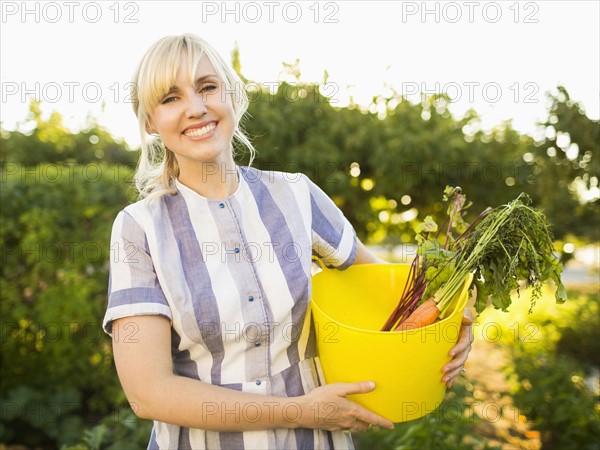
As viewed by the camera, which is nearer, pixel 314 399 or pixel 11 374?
pixel 314 399

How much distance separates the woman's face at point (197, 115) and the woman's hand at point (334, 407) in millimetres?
636

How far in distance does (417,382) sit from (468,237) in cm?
43

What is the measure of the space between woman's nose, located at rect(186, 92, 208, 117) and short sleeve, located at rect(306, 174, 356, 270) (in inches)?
14.8

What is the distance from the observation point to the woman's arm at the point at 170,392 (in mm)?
1211

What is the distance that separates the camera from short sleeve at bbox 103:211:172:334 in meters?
1.23

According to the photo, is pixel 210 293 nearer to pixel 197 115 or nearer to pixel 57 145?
pixel 197 115

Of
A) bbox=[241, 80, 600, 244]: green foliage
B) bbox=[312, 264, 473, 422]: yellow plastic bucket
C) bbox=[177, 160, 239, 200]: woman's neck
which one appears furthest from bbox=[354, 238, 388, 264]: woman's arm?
bbox=[241, 80, 600, 244]: green foliage

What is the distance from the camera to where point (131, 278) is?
49.8 inches

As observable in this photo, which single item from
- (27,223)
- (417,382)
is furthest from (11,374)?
(417,382)

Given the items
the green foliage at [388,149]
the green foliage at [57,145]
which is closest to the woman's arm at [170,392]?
the green foliage at [388,149]

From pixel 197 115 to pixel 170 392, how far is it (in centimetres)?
64

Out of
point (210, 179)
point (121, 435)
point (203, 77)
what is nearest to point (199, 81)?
point (203, 77)

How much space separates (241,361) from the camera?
4.41ft

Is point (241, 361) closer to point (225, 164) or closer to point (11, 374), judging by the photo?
point (225, 164)
